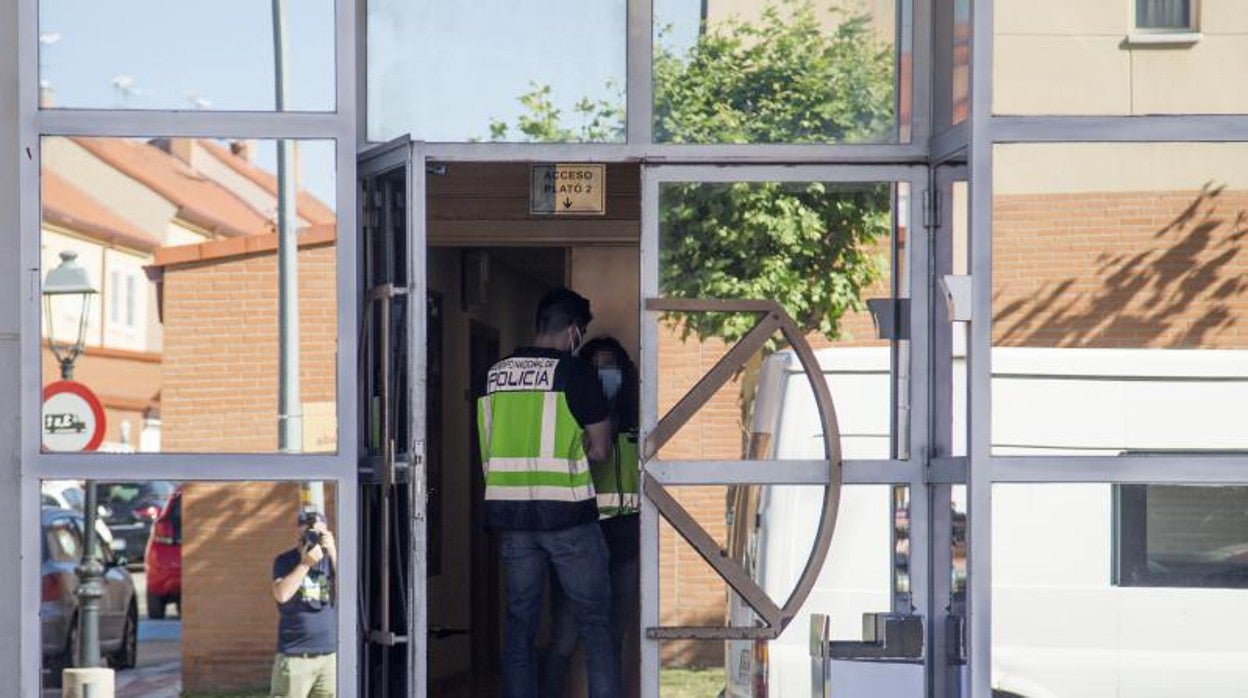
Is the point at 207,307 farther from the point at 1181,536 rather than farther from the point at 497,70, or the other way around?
the point at 1181,536

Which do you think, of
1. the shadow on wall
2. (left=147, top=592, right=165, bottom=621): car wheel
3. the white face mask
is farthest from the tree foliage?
the white face mask

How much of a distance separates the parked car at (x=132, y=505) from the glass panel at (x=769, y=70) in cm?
191

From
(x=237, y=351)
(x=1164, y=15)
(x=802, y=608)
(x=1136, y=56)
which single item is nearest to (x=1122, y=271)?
(x=1136, y=56)

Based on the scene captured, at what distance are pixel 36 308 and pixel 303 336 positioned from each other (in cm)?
81

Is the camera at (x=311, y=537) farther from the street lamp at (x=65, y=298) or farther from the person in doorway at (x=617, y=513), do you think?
the person in doorway at (x=617, y=513)

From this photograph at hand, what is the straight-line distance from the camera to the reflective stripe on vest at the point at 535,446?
23.2 feet

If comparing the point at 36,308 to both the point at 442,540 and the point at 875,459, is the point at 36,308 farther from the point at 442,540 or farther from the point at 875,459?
the point at 442,540

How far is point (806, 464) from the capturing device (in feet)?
20.2

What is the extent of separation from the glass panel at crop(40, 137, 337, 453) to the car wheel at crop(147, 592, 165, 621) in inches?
17.9

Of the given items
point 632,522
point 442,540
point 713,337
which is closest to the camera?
point 713,337

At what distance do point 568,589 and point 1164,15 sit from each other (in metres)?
2.92

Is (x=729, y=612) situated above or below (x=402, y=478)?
below

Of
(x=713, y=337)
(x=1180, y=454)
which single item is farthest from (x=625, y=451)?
(x=1180, y=454)

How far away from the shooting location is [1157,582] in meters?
5.80
